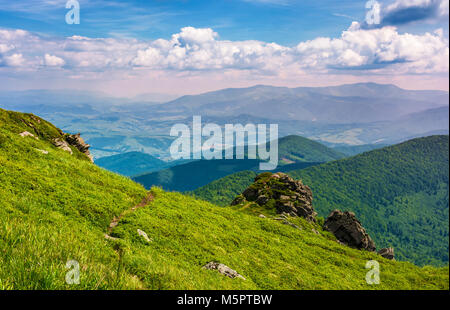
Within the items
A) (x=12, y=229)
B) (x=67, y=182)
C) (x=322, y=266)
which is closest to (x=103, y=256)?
(x=12, y=229)

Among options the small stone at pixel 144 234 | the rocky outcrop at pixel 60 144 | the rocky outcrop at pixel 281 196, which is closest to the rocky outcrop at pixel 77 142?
the rocky outcrop at pixel 60 144

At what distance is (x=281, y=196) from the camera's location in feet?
189

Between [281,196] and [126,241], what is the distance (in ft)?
154

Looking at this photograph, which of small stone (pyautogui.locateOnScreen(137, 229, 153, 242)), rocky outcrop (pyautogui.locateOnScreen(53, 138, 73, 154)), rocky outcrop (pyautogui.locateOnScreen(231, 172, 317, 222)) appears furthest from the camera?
rocky outcrop (pyautogui.locateOnScreen(231, 172, 317, 222))

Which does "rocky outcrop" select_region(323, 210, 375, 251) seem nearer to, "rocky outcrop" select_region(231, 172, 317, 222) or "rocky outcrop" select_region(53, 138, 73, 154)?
"rocky outcrop" select_region(231, 172, 317, 222)

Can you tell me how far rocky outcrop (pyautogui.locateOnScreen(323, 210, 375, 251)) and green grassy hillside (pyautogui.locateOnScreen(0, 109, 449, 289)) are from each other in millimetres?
14591

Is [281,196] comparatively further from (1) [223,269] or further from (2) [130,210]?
(1) [223,269]

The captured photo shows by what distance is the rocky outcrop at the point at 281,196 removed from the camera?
5416 centimetres

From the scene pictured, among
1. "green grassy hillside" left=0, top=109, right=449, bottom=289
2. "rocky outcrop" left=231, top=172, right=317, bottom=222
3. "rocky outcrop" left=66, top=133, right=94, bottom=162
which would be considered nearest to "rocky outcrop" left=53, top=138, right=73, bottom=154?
"green grassy hillside" left=0, top=109, right=449, bottom=289

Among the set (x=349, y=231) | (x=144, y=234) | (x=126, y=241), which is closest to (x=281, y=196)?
(x=349, y=231)

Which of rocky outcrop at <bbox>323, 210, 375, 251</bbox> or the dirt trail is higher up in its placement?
the dirt trail

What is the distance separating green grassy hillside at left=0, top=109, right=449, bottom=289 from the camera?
7.86 m

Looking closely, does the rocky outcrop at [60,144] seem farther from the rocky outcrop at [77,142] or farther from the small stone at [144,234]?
the small stone at [144,234]
